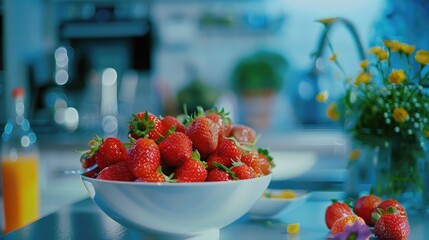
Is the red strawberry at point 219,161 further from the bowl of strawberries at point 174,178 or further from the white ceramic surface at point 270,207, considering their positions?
the white ceramic surface at point 270,207

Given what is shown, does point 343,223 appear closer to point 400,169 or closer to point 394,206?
point 394,206

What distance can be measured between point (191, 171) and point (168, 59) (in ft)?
9.53

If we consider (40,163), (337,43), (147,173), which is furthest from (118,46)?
(147,173)

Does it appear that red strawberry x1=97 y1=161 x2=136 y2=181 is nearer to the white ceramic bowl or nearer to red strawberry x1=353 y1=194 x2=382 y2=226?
the white ceramic bowl

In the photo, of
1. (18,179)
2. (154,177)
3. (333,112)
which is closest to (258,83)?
(18,179)

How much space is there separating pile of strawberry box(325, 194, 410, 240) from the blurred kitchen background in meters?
2.14

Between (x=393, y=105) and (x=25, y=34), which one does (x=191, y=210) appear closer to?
(x=393, y=105)

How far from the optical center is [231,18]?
3.68 meters

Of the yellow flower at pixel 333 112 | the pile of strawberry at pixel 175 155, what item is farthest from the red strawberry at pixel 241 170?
the yellow flower at pixel 333 112

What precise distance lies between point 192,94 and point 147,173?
258 cm

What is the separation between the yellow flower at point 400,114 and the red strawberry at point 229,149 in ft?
1.31

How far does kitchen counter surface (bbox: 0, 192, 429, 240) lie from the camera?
103cm

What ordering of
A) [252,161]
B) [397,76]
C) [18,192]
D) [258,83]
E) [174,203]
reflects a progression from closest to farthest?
[174,203] → [252,161] → [397,76] → [18,192] → [258,83]

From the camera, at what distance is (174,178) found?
0.93 metres
